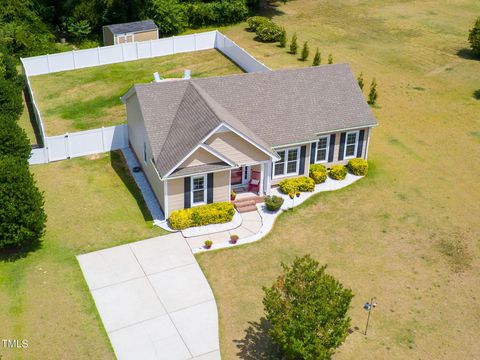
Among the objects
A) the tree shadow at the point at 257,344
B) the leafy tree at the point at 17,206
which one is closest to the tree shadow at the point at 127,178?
the leafy tree at the point at 17,206

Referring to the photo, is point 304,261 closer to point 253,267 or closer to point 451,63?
point 253,267

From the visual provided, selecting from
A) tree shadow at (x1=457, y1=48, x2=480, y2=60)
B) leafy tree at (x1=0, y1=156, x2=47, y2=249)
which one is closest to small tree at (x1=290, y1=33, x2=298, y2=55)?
tree shadow at (x1=457, y1=48, x2=480, y2=60)

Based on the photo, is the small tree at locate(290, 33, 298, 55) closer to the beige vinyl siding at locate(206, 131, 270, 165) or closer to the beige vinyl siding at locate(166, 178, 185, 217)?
the beige vinyl siding at locate(206, 131, 270, 165)

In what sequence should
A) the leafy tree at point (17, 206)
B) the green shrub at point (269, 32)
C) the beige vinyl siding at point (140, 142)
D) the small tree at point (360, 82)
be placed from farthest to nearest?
the green shrub at point (269, 32), the small tree at point (360, 82), the beige vinyl siding at point (140, 142), the leafy tree at point (17, 206)

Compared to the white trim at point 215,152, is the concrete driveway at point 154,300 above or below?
below

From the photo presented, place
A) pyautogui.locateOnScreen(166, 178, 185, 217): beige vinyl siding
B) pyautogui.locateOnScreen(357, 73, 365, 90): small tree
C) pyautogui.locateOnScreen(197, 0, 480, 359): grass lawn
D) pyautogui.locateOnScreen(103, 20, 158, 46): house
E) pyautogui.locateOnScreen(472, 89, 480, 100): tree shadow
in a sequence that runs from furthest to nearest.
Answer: pyautogui.locateOnScreen(103, 20, 158, 46): house, pyautogui.locateOnScreen(472, 89, 480, 100): tree shadow, pyautogui.locateOnScreen(357, 73, 365, 90): small tree, pyautogui.locateOnScreen(166, 178, 185, 217): beige vinyl siding, pyautogui.locateOnScreen(197, 0, 480, 359): grass lawn

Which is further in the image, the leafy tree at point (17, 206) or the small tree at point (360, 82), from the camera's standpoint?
the small tree at point (360, 82)

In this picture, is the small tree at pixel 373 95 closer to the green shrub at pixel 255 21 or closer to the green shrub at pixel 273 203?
the green shrub at pixel 273 203
